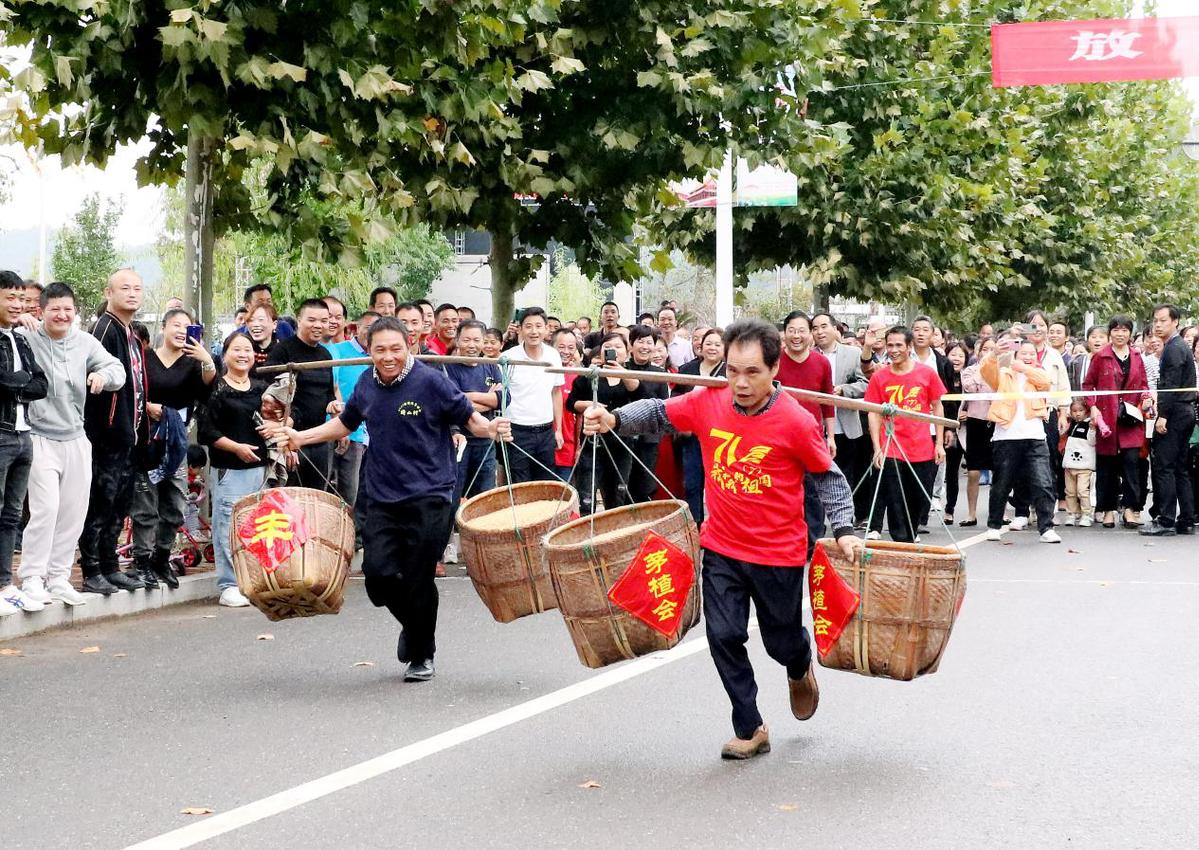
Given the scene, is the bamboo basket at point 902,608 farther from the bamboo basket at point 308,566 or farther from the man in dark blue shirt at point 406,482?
the bamboo basket at point 308,566

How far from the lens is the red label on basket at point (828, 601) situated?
6586 millimetres

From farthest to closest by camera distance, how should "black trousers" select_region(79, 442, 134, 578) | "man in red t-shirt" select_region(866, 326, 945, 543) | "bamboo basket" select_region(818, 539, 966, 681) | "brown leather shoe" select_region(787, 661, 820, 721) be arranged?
"man in red t-shirt" select_region(866, 326, 945, 543) < "black trousers" select_region(79, 442, 134, 578) < "brown leather shoe" select_region(787, 661, 820, 721) < "bamboo basket" select_region(818, 539, 966, 681)

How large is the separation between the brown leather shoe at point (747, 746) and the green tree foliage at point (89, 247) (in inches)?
2362

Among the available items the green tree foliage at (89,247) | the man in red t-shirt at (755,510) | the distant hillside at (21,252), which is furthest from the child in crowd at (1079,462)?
the distant hillside at (21,252)

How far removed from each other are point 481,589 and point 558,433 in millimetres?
5456

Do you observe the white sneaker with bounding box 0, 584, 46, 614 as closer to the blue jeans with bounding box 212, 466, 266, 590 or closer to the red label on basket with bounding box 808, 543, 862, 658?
the blue jeans with bounding box 212, 466, 266, 590

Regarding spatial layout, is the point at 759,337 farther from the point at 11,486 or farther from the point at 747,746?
the point at 11,486

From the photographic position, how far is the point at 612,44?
15.8 m

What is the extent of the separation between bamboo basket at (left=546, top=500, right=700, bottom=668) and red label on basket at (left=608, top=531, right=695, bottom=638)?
0.03 meters

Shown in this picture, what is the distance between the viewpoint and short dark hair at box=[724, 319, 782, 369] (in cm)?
654

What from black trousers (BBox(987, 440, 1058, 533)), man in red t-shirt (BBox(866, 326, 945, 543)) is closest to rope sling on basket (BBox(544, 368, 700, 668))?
man in red t-shirt (BBox(866, 326, 945, 543))

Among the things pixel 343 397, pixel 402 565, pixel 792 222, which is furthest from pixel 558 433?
pixel 792 222

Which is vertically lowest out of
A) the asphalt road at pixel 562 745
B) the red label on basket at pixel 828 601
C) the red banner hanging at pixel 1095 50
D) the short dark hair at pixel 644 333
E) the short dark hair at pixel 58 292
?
the asphalt road at pixel 562 745

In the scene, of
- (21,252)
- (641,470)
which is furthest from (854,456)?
(21,252)
